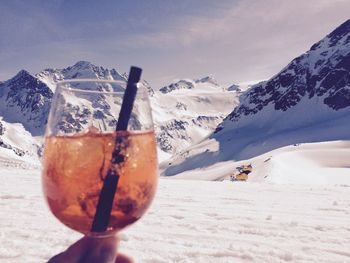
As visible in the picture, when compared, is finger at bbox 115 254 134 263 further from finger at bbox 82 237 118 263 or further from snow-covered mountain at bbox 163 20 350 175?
snow-covered mountain at bbox 163 20 350 175

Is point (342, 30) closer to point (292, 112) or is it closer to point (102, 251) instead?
point (292, 112)

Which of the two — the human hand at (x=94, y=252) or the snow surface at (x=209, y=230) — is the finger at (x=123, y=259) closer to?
the human hand at (x=94, y=252)

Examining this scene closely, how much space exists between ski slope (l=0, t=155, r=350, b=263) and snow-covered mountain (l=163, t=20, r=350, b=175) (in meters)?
109

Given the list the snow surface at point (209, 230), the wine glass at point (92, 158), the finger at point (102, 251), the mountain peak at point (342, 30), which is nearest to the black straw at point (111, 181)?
the wine glass at point (92, 158)

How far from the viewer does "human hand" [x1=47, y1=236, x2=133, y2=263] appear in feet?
5.98

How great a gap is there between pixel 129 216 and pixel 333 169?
73.7 m

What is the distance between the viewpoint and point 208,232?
3582 millimetres

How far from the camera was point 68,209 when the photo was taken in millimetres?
1742

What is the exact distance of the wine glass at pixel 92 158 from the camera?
1704 mm

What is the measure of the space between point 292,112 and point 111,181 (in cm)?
14795

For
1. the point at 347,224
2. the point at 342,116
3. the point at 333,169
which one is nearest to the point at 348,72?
the point at 342,116

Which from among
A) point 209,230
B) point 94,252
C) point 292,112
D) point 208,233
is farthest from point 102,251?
point 292,112

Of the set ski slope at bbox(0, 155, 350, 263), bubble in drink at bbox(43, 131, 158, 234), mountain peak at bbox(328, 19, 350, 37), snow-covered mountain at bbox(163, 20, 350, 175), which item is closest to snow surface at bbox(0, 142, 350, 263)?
ski slope at bbox(0, 155, 350, 263)

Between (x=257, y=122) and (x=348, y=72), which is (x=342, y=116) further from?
(x=257, y=122)
